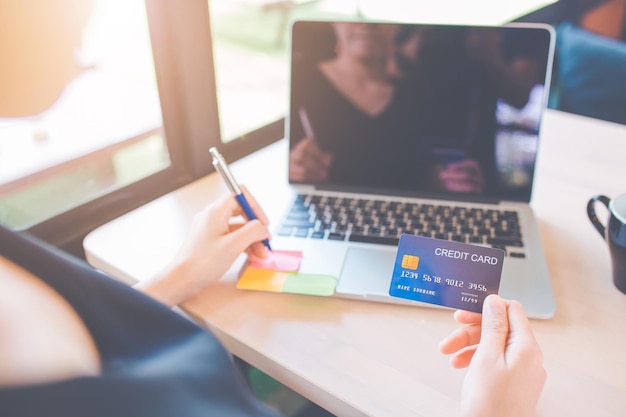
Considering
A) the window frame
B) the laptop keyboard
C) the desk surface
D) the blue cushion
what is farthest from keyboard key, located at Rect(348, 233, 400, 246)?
the blue cushion

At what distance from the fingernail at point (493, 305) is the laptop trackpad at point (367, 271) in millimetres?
161

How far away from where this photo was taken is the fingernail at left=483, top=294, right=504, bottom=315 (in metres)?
0.52

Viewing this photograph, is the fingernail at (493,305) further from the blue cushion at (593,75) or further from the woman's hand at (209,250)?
the blue cushion at (593,75)

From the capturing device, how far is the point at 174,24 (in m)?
0.92

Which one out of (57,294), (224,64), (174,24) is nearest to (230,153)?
(224,64)

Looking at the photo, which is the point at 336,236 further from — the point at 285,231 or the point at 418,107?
the point at 418,107

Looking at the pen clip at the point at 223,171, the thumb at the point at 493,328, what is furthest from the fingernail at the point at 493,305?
the pen clip at the point at 223,171

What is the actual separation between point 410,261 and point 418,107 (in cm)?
36

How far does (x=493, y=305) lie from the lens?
20.7 inches

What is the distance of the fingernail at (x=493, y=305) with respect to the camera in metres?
0.52

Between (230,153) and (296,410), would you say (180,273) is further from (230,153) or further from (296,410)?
(296,410)

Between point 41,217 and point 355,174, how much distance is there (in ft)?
1.80

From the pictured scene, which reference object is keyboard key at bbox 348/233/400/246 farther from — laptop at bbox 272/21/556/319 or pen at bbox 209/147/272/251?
pen at bbox 209/147/272/251

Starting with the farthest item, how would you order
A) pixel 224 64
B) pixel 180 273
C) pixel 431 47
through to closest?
pixel 224 64, pixel 431 47, pixel 180 273
